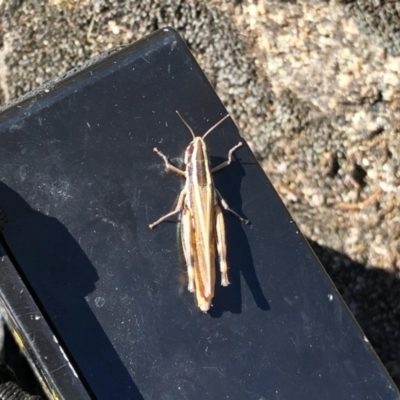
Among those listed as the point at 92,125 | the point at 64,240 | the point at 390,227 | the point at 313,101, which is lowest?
the point at 390,227

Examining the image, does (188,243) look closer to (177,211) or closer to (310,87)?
(177,211)

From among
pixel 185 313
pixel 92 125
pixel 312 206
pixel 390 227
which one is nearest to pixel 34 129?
pixel 92 125

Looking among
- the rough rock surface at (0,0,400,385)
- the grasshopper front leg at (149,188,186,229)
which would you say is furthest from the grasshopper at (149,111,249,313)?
the rough rock surface at (0,0,400,385)

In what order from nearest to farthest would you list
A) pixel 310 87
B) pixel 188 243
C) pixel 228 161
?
1. pixel 188 243
2. pixel 228 161
3. pixel 310 87

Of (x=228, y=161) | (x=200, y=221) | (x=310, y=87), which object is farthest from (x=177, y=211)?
(x=310, y=87)

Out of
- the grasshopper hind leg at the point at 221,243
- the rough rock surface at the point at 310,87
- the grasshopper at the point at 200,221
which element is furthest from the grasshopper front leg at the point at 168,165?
the rough rock surface at the point at 310,87

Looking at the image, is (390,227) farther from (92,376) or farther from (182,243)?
(92,376)
